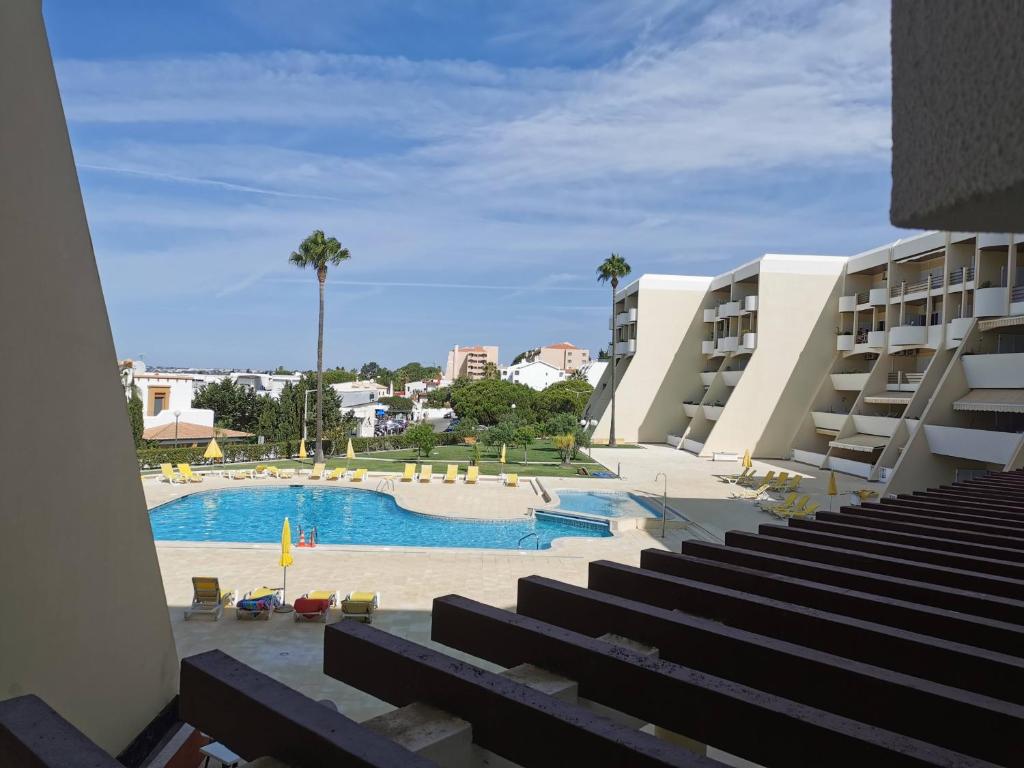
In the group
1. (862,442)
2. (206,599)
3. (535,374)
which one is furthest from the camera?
(535,374)

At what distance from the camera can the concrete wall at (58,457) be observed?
476 centimetres

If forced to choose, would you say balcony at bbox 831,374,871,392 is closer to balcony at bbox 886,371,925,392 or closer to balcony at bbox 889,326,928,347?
balcony at bbox 886,371,925,392

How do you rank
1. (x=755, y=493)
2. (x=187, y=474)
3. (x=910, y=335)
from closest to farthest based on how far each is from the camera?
(x=755, y=493) → (x=187, y=474) → (x=910, y=335)

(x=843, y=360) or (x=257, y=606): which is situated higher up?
(x=843, y=360)

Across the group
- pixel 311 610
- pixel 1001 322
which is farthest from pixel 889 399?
pixel 311 610

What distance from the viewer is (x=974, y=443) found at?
26.3m

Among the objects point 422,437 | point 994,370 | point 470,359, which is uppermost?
point 470,359

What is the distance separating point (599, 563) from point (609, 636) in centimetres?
56

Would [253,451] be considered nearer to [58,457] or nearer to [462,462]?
[462,462]

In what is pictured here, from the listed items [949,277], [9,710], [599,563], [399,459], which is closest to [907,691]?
[599,563]

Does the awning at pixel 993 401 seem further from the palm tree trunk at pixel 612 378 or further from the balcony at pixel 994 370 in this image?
the palm tree trunk at pixel 612 378

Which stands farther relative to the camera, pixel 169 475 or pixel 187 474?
pixel 187 474

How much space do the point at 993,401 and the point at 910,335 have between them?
6.25m

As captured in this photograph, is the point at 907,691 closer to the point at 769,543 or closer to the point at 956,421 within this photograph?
the point at 769,543
